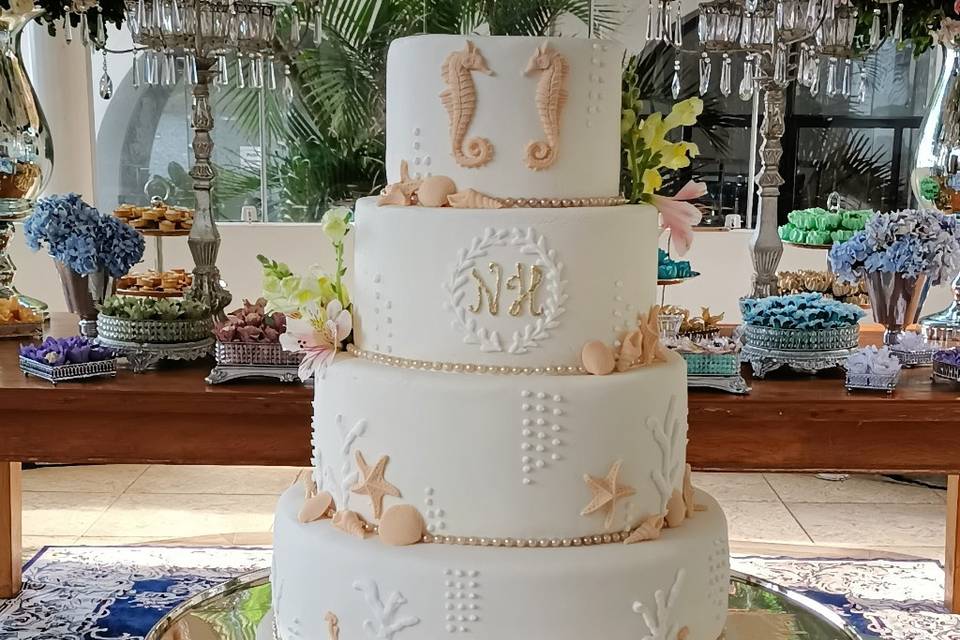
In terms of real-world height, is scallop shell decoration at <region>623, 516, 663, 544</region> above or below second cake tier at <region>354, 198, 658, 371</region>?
below

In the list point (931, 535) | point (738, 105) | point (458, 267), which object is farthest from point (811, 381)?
point (738, 105)

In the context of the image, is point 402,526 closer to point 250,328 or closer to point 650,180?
point 650,180

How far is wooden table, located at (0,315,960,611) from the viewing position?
256 cm

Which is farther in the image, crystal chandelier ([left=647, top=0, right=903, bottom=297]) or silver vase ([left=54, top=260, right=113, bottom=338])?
silver vase ([left=54, top=260, right=113, bottom=338])

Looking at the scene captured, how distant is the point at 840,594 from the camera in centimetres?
368

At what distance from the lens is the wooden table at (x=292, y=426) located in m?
2.56

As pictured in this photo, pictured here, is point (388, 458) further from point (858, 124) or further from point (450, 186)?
point (858, 124)

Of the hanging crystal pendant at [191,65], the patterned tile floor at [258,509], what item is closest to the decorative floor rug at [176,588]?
the patterned tile floor at [258,509]

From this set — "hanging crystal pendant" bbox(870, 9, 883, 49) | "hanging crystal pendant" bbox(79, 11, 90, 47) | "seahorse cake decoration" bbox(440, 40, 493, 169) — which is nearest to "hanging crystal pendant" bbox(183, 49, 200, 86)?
"hanging crystal pendant" bbox(79, 11, 90, 47)

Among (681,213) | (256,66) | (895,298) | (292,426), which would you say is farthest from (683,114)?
(256,66)

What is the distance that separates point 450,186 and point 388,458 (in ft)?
1.45

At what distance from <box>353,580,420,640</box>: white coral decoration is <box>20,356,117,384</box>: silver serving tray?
1430mm

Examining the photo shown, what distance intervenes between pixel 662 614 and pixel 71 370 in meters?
1.79

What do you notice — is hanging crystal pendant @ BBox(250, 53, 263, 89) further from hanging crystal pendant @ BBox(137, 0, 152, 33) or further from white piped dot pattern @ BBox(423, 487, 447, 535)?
white piped dot pattern @ BBox(423, 487, 447, 535)
